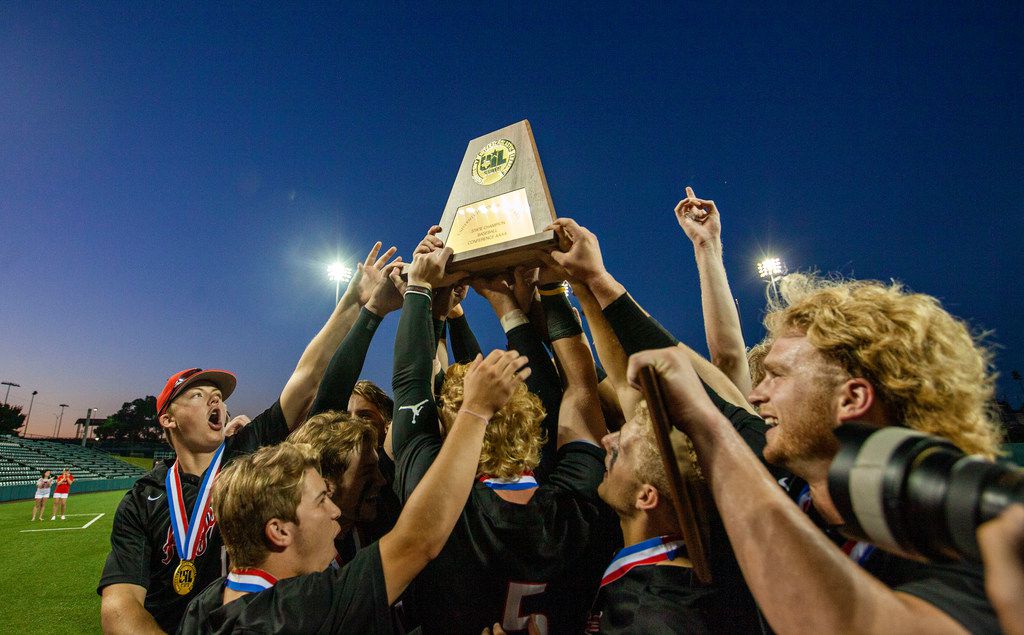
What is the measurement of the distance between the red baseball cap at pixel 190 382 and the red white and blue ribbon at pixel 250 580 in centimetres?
195

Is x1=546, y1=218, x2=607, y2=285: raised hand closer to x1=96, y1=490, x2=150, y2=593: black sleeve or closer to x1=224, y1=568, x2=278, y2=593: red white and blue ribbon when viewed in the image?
x1=224, y1=568, x2=278, y2=593: red white and blue ribbon

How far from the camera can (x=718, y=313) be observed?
292 centimetres

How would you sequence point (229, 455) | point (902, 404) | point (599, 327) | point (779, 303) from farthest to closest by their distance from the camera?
point (229, 455)
point (599, 327)
point (779, 303)
point (902, 404)

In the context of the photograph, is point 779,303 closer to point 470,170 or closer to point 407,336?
point 407,336

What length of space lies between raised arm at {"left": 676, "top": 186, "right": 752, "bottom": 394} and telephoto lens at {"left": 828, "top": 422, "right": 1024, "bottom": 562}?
6.93ft

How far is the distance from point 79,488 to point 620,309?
4262 centimetres

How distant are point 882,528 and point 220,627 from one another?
83.0 inches

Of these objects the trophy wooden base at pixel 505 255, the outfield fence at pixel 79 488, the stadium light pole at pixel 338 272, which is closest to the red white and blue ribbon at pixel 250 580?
the trophy wooden base at pixel 505 255

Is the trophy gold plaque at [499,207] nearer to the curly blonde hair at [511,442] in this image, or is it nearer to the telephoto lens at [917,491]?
the curly blonde hair at [511,442]

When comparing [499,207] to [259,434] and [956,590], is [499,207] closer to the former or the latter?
[259,434]

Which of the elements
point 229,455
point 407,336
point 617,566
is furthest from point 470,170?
point 617,566

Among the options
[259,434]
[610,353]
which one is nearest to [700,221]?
[610,353]

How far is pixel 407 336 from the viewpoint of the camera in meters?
2.62

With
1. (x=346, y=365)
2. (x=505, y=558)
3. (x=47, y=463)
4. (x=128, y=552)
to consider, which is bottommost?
(x=47, y=463)
